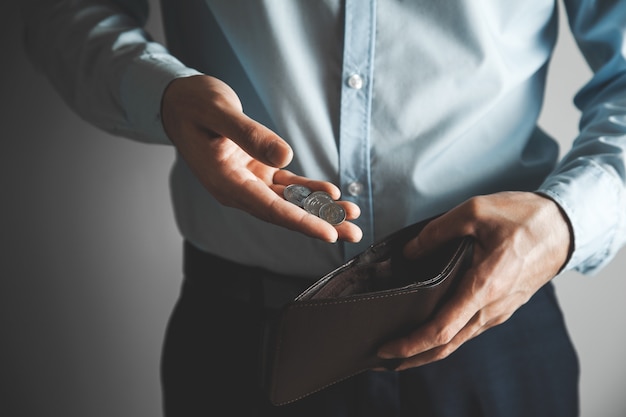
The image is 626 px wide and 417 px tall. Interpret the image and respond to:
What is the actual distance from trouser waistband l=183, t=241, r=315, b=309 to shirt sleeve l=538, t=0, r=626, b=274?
43 centimetres

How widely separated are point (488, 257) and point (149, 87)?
565mm

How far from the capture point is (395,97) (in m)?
0.95

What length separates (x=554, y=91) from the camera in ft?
4.91

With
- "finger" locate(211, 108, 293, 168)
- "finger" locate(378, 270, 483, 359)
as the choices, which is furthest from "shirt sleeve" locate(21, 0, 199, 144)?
"finger" locate(378, 270, 483, 359)

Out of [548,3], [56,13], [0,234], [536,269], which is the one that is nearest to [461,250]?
[536,269]

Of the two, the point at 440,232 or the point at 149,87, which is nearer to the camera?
the point at 440,232

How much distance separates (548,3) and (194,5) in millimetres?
576

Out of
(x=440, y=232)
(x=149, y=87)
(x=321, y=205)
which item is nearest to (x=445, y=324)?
(x=440, y=232)

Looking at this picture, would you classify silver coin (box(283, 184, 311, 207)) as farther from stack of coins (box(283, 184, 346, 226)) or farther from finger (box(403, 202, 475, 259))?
finger (box(403, 202, 475, 259))

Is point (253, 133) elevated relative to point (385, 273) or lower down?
elevated

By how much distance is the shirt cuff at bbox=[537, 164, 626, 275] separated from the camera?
33.7 inches

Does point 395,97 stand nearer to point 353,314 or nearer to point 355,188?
point 355,188

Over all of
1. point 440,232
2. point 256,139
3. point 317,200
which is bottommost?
point 440,232

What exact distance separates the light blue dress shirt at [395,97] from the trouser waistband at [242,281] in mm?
20
